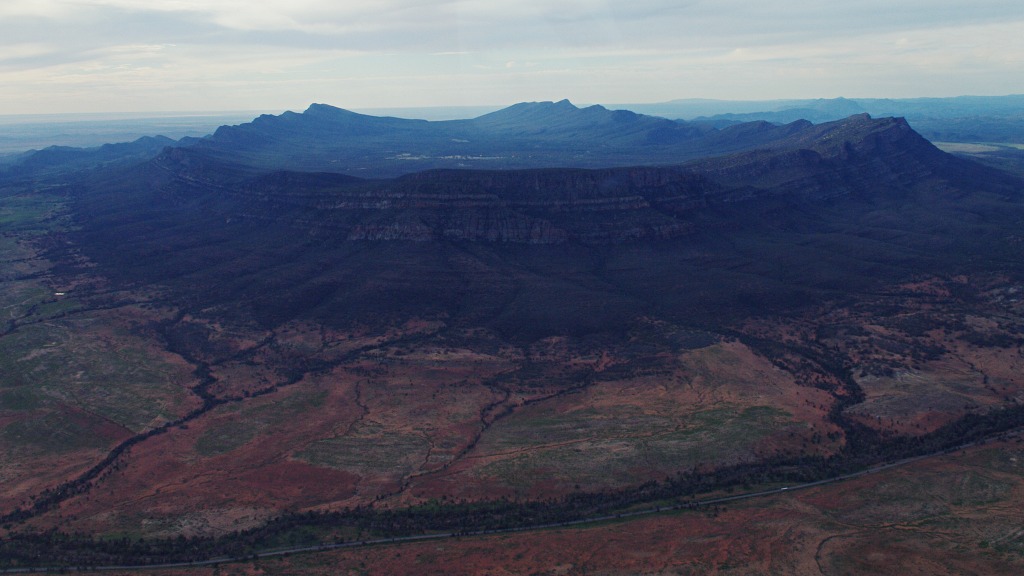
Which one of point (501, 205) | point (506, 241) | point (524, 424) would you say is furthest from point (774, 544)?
point (501, 205)

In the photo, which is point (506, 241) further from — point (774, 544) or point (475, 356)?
point (774, 544)

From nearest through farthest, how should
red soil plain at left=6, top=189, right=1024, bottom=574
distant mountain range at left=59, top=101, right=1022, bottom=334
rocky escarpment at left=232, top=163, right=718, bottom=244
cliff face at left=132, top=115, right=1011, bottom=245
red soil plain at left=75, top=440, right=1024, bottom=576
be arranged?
red soil plain at left=75, top=440, right=1024, bottom=576 → red soil plain at left=6, top=189, right=1024, bottom=574 → distant mountain range at left=59, top=101, right=1022, bottom=334 → rocky escarpment at left=232, top=163, right=718, bottom=244 → cliff face at left=132, top=115, right=1011, bottom=245

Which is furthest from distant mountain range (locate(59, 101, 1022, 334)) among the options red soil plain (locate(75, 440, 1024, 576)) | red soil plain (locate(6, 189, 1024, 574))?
red soil plain (locate(75, 440, 1024, 576))

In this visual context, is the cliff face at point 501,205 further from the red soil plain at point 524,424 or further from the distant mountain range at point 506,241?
the red soil plain at point 524,424

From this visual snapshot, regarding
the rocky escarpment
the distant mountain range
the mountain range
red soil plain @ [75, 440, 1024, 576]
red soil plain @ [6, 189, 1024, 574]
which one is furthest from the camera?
the rocky escarpment

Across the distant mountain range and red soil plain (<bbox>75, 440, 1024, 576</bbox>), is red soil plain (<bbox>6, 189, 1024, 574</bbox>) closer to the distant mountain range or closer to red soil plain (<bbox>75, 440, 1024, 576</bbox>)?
red soil plain (<bbox>75, 440, 1024, 576</bbox>)

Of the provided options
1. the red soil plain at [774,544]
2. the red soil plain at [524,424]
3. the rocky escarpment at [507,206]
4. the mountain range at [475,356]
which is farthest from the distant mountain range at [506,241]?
the red soil plain at [774,544]

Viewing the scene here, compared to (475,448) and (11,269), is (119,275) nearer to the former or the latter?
(11,269)

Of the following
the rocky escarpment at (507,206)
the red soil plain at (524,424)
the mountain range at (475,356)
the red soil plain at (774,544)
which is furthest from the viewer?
the rocky escarpment at (507,206)

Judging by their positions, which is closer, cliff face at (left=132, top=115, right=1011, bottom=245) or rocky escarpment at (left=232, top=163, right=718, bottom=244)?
rocky escarpment at (left=232, top=163, right=718, bottom=244)

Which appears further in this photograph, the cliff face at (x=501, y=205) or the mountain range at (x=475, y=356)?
the cliff face at (x=501, y=205)

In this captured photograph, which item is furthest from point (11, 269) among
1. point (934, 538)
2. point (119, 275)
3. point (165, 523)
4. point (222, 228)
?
point (934, 538)
